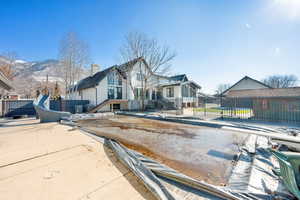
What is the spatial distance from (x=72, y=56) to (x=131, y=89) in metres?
9.90

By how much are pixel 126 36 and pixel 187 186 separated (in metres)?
18.8

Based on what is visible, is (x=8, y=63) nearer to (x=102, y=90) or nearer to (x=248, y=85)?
(x=102, y=90)

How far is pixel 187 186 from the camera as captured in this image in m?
2.11

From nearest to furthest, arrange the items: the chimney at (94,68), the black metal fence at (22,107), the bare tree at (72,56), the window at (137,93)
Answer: the black metal fence at (22,107) → the bare tree at (72,56) → the window at (137,93) → the chimney at (94,68)

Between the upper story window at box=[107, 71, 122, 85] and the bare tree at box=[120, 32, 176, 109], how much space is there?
279 cm

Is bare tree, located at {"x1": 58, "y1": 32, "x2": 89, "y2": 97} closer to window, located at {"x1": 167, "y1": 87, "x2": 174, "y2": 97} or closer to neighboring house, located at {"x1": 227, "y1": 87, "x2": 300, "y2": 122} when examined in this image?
window, located at {"x1": 167, "y1": 87, "x2": 174, "y2": 97}

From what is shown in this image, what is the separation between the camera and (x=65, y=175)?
8.54 ft

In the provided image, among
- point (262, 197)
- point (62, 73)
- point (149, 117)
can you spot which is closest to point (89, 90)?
point (62, 73)

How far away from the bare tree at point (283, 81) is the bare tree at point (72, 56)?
60.8m

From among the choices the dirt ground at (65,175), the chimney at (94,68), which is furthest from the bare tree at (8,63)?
the dirt ground at (65,175)

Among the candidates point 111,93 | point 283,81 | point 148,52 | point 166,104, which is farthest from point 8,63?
point 283,81

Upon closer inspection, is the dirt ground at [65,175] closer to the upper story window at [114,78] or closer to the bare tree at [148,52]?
the upper story window at [114,78]

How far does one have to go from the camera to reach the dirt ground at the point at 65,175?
2059mm

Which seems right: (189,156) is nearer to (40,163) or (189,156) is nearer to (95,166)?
(95,166)
